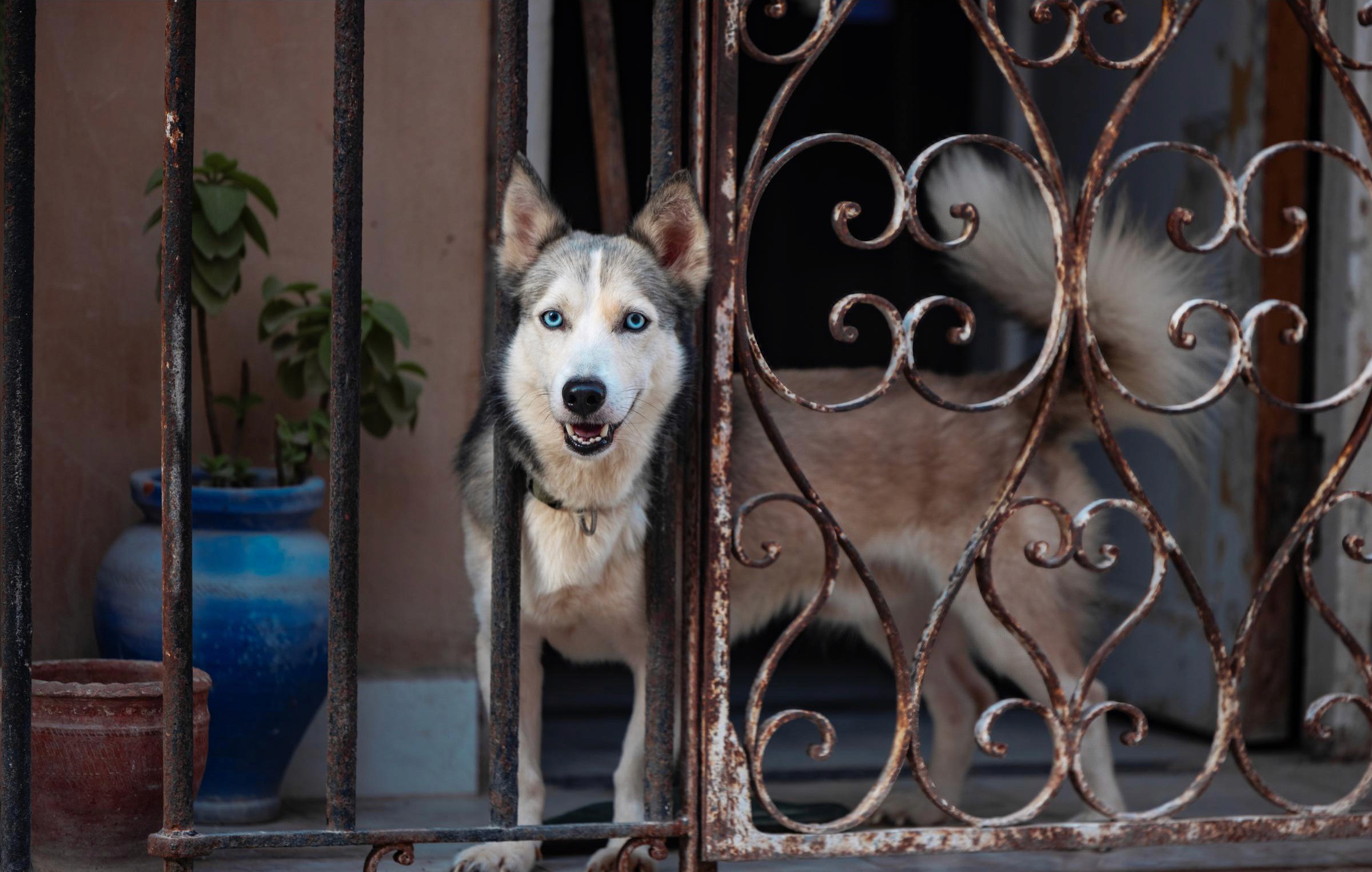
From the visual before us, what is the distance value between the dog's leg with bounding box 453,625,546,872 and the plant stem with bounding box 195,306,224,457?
104cm

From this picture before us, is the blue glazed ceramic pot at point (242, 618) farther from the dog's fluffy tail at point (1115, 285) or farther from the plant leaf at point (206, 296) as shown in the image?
the dog's fluffy tail at point (1115, 285)

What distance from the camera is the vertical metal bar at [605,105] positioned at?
4477 millimetres

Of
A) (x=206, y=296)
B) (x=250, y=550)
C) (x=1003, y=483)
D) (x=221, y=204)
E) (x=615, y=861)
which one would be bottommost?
(x=615, y=861)

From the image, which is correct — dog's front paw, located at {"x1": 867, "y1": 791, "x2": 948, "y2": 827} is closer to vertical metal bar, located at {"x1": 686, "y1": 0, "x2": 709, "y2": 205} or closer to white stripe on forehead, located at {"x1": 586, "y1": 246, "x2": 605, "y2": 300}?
white stripe on forehead, located at {"x1": 586, "y1": 246, "x2": 605, "y2": 300}

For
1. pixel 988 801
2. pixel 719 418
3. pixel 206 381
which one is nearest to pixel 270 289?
pixel 206 381

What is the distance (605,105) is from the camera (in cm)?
449

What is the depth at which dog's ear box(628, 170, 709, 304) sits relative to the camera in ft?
9.18

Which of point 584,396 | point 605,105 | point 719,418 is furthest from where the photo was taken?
point 605,105

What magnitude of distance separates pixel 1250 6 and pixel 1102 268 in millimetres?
1714

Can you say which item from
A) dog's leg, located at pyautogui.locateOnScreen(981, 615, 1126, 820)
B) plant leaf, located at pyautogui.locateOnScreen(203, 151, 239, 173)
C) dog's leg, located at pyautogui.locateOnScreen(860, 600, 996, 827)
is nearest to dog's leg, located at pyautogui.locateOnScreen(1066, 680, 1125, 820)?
dog's leg, located at pyautogui.locateOnScreen(981, 615, 1126, 820)

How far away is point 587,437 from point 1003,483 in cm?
89

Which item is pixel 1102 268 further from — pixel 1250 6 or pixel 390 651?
pixel 390 651

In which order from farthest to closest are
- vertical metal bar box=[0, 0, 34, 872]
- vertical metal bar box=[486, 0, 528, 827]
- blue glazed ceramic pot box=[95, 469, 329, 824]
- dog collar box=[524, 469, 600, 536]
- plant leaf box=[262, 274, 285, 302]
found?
plant leaf box=[262, 274, 285, 302]
blue glazed ceramic pot box=[95, 469, 329, 824]
dog collar box=[524, 469, 600, 536]
vertical metal bar box=[486, 0, 528, 827]
vertical metal bar box=[0, 0, 34, 872]

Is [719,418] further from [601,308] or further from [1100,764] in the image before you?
[1100,764]
